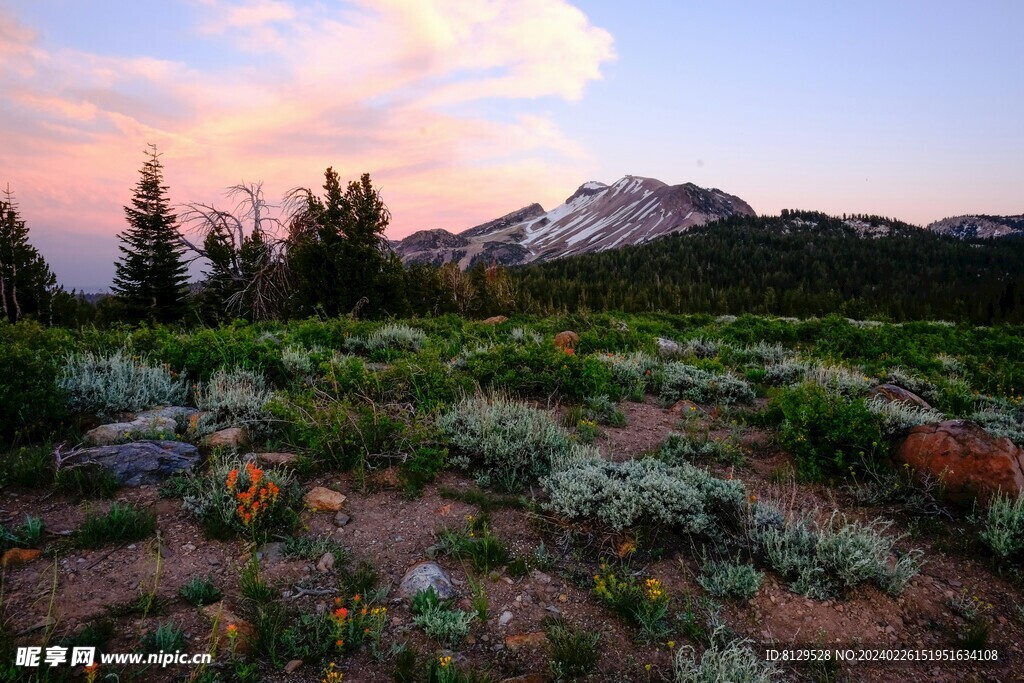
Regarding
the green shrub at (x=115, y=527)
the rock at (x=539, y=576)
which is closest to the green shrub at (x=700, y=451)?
the rock at (x=539, y=576)

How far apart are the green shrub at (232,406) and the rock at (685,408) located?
214 inches

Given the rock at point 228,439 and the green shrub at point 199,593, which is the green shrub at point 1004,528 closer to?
the green shrub at point 199,593

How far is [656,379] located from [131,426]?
24.1ft

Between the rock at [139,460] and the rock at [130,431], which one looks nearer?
the rock at [139,460]

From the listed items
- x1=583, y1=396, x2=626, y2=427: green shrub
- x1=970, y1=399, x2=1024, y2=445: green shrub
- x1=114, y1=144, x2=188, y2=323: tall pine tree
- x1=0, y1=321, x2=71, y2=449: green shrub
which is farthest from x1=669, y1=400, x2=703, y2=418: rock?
x1=114, y1=144, x2=188, y2=323: tall pine tree

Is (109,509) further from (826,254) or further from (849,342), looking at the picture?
(826,254)

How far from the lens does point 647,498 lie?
13.2 ft

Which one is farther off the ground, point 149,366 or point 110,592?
point 149,366

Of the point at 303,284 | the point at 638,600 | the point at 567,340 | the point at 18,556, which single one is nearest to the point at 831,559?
the point at 638,600

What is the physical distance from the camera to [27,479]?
13.3 feet

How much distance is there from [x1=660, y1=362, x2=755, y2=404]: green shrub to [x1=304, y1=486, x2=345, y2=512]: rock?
17.6 feet

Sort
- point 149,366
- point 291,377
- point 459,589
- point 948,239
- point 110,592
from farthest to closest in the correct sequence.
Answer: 1. point 948,239
2. point 291,377
3. point 149,366
4. point 459,589
5. point 110,592

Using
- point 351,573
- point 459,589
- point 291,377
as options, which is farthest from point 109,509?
point 291,377

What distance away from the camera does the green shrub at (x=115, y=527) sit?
3469mm
